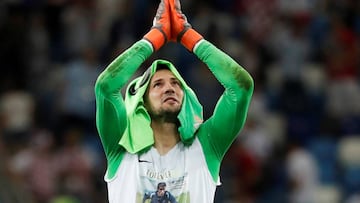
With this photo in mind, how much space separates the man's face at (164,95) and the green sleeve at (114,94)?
20cm

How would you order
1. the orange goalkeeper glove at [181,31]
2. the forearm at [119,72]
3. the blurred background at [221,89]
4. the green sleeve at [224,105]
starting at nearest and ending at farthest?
the forearm at [119,72] < the green sleeve at [224,105] < the orange goalkeeper glove at [181,31] < the blurred background at [221,89]

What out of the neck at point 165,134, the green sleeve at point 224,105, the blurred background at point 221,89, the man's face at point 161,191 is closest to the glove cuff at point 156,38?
the green sleeve at point 224,105

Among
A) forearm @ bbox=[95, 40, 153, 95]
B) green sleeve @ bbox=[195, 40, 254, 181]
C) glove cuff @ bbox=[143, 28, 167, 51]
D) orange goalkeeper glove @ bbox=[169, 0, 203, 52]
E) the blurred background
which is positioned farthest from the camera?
the blurred background

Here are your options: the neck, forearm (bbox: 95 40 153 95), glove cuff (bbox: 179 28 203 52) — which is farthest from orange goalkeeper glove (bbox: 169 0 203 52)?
the neck

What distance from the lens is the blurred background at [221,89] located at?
12398 mm

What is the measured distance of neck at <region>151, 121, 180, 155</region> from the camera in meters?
7.36

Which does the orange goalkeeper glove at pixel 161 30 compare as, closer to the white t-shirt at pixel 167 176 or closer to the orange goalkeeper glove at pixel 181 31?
the orange goalkeeper glove at pixel 181 31

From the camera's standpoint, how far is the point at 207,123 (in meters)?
7.38

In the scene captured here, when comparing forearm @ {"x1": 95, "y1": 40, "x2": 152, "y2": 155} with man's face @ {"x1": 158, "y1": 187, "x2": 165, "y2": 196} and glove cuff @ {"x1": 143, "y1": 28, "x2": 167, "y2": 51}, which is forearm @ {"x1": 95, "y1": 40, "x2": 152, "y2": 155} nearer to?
glove cuff @ {"x1": 143, "y1": 28, "x2": 167, "y2": 51}

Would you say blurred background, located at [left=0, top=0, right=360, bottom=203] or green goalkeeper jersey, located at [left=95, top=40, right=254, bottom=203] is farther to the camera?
blurred background, located at [left=0, top=0, right=360, bottom=203]

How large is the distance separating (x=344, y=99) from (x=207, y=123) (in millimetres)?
7003

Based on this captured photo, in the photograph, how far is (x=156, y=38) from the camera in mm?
7391

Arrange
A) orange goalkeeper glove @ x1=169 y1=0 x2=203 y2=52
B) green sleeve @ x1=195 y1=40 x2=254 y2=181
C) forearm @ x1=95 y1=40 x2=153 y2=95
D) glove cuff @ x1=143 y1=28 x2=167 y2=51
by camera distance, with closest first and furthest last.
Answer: forearm @ x1=95 y1=40 x2=153 y2=95, green sleeve @ x1=195 y1=40 x2=254 y2=181, glove cuff @ x1=143 y1=28 x2=167 y2=51, orange goalkeeper glove @ x1=169 y1=0 x2=203 y2=52

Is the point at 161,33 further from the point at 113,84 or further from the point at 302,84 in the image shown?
the point at 302,84
